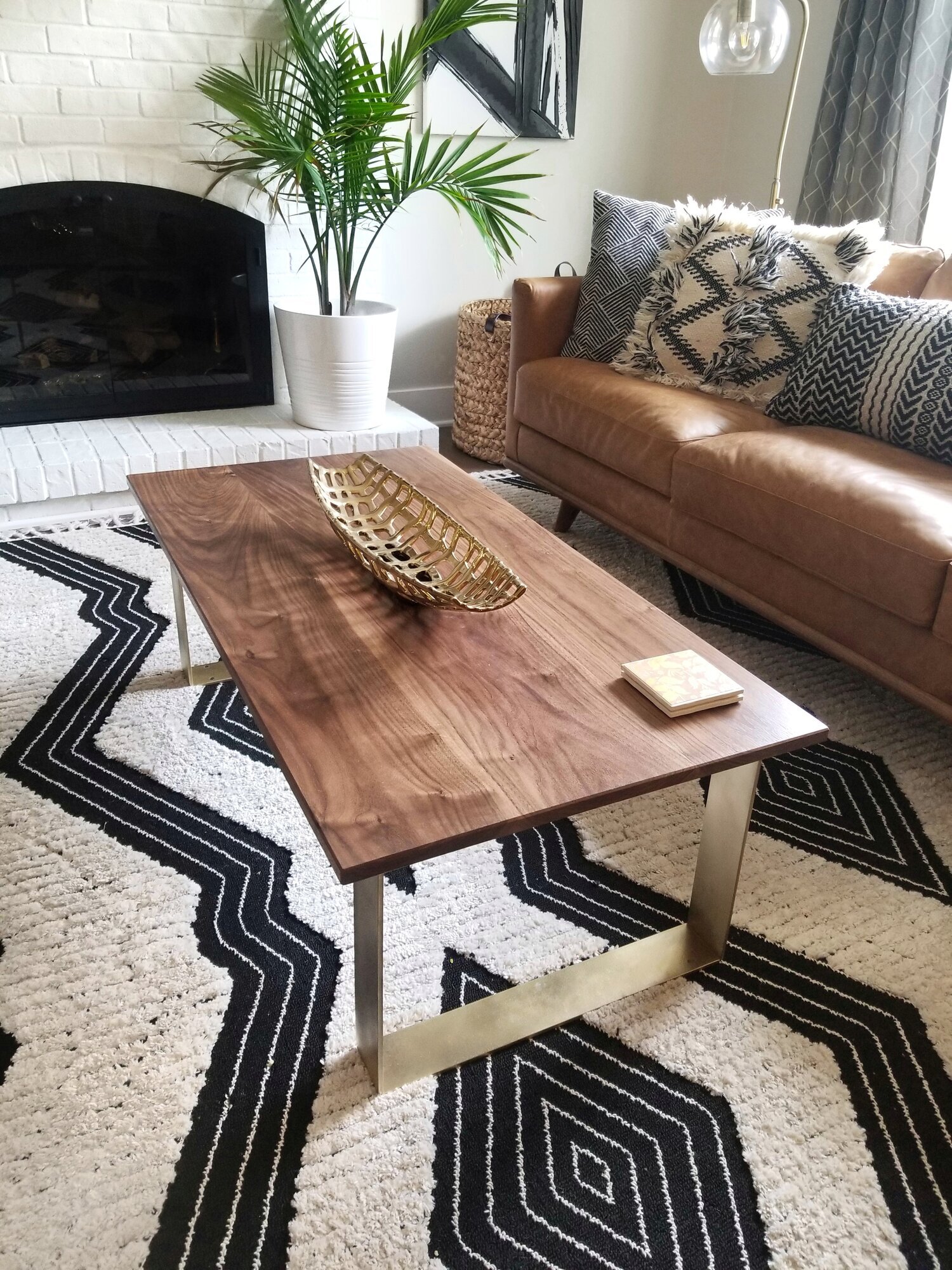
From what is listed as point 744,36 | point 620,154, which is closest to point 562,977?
point 744,36

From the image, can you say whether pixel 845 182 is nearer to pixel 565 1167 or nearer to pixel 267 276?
pixel 267 276

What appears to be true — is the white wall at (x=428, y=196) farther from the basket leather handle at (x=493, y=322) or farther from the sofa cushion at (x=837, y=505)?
the sofa cushion at (x=837, y=505)

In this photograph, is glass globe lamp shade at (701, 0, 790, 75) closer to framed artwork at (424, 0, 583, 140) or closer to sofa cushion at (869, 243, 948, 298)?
sofa cushion at (869, 243, 948, 298)

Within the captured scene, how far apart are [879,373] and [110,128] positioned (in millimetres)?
2024

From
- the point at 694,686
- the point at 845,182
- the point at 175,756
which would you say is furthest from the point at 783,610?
A: the point at 845,182

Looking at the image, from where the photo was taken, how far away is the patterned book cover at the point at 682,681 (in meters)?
1.16

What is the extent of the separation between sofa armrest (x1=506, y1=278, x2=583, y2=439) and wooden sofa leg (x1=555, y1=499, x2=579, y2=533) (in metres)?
0.28

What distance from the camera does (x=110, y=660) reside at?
2.00m

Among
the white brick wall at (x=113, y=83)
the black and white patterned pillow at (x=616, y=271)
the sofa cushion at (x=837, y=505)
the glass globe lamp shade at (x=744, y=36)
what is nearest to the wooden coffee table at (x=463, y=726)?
the sofa cushion at (x=837, y=505)

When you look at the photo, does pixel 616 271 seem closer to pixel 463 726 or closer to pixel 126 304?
pixel 126 304

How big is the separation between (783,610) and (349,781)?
1.18 meters

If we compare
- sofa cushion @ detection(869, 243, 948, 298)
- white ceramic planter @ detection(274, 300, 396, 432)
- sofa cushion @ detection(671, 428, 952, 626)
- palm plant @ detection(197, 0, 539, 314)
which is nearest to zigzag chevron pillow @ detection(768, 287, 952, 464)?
sofa cushion @ detection(671, 428, 952, 626)

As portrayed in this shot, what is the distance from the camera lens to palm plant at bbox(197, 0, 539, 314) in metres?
2.47

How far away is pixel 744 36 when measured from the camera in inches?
88.6
